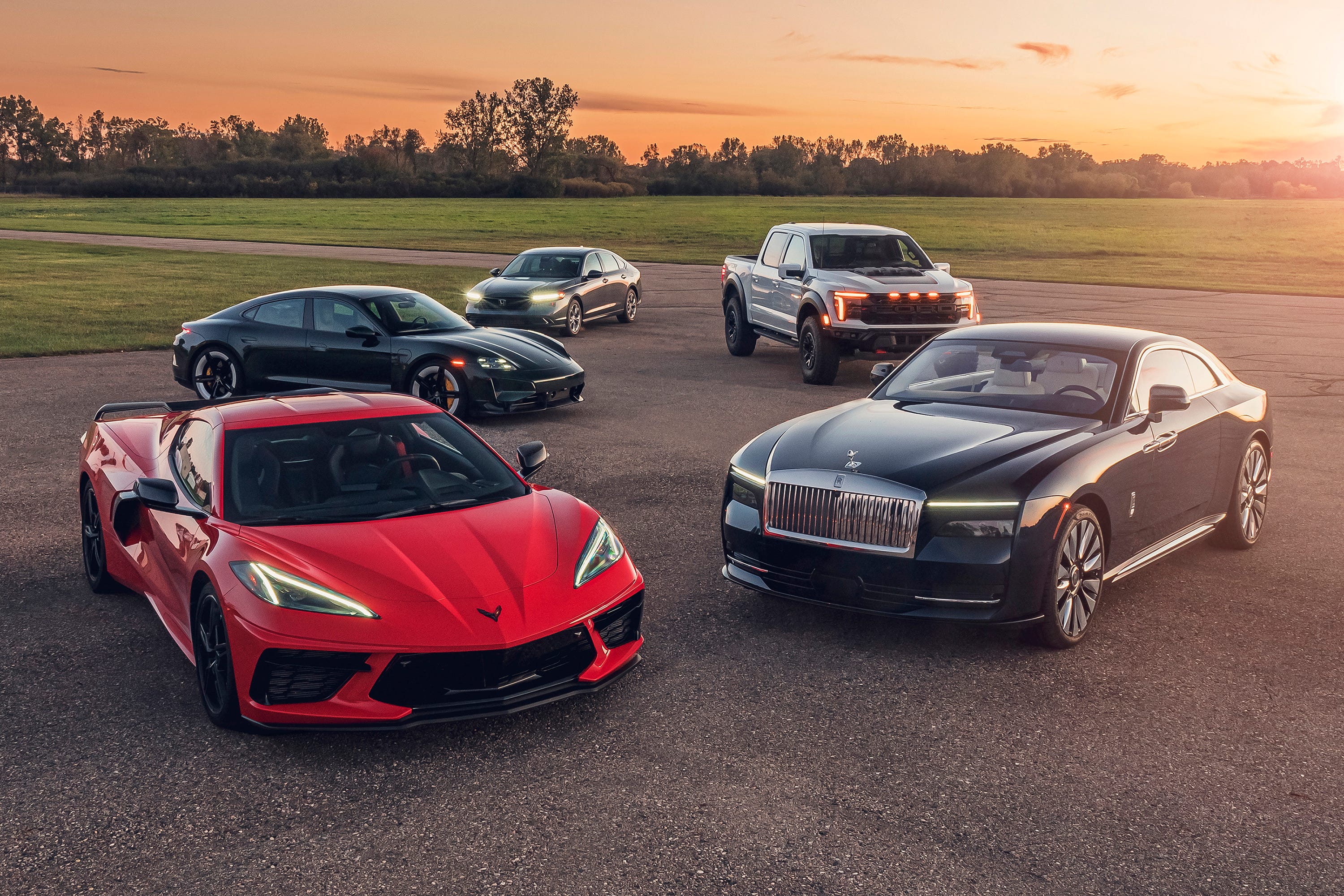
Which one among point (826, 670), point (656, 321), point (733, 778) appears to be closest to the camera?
point (733, 778)

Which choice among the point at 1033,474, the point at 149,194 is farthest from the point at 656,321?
the point at 149,194

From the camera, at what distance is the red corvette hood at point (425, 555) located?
4.73 meters

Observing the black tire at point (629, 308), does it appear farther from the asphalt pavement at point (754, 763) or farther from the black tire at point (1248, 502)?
the black tire at point (1248, 502)

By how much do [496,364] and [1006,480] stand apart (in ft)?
25.5

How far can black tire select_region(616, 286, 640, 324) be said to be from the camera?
74.6 ft

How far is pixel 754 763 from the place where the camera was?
15.3ft

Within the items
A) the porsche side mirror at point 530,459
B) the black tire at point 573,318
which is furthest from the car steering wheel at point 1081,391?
the black tire at point 573,318

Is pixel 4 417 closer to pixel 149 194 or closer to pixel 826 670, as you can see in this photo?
pixel 826 670

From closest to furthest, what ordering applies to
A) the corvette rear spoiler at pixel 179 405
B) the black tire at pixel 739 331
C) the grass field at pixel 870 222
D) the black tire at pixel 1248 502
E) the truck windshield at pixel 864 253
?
the corvette rear spoiler at pixel 179 405
the black tire at pixel 1248 502
the truck windshield at pixel 864 253
the black tire at pixel 739 331
the grass field at pixel 870 222

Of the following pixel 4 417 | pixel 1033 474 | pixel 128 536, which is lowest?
pixel 4 417

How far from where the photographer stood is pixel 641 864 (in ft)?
12.7

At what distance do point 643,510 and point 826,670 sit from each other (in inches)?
129

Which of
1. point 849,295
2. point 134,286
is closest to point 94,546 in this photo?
point 849,295

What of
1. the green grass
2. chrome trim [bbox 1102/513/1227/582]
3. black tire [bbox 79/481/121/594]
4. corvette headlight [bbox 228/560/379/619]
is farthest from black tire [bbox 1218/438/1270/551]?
the green grass
